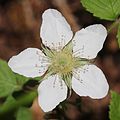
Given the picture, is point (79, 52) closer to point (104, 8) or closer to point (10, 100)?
point (104, 8)

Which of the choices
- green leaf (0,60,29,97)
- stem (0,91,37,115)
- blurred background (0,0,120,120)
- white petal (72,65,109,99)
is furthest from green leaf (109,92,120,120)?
blurred background (0,0,120,120)

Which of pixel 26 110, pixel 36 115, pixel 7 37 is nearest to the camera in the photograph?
pixel 26 110

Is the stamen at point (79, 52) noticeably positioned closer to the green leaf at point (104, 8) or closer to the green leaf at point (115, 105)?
the green leaf at point (104, 8)

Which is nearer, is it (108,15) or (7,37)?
(108,15)

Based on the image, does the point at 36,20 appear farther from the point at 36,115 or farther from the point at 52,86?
the point at 52,86

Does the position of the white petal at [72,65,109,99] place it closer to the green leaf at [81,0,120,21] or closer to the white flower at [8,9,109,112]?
the white flower at [8,9,109,112]

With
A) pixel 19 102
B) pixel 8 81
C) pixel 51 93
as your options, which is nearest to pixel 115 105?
pixel 51 93

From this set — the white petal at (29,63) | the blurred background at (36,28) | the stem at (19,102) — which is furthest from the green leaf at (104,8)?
the blurred background at (36,28)

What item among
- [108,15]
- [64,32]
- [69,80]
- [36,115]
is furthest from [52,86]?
[36,115]
